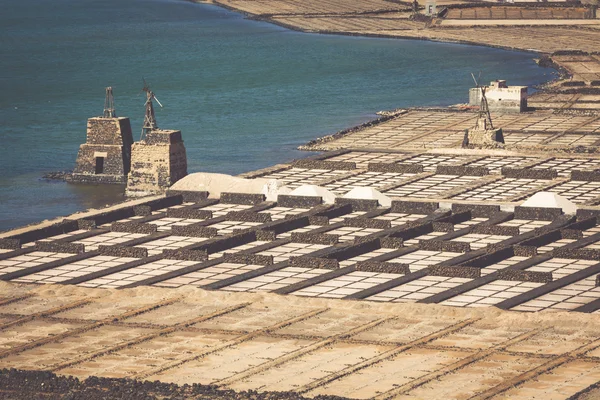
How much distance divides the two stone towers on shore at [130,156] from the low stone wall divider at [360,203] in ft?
62.8

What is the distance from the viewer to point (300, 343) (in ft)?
189

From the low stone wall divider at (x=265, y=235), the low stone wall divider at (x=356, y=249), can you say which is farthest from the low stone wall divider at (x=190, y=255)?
the low stone wall divider at (x=356, y=249)

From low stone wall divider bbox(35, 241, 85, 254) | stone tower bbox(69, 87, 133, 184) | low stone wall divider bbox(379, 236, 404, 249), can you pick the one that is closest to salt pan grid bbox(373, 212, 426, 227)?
low stone wall divider bbox(379, 236, 404, 249)

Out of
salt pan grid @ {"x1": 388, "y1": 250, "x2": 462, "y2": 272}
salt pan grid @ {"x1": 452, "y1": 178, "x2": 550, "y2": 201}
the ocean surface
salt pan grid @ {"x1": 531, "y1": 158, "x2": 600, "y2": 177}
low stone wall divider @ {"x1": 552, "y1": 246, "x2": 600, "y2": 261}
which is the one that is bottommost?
the ocean surface

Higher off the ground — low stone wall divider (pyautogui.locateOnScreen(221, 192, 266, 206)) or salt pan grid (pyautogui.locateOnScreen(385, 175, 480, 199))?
low stone wall divider (pyautogui.locateOnScreen(221, 192, 266, 206))

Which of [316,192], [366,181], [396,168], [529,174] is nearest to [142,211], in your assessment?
[316,192]

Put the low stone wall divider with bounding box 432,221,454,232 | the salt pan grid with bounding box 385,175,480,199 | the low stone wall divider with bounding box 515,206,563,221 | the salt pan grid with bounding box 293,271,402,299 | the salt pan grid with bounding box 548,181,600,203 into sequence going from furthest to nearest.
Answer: the salt pan grid with bounding box 385,175,480,199
the salt pan grid with bounding box 548,181,600,203
the low stone wall divider with bounding box 515,206,563,221
the low stone wall divider with bounding box 432,221,454,232
the salt pan grid with bounding box 293,271,402,299

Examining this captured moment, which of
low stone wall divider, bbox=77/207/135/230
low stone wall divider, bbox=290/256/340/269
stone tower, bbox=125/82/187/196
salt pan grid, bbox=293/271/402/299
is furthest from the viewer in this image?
stone tower, bbox=125/82/187/196

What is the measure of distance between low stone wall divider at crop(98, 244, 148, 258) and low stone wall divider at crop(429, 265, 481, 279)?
13.5 meters

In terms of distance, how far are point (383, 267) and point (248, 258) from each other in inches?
245

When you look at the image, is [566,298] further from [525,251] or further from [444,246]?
[444,246]

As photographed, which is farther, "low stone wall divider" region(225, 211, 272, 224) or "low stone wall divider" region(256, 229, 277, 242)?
"low stone wall divider" region(225, 211, 272, 224)

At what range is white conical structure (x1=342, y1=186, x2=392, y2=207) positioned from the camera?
279 feet

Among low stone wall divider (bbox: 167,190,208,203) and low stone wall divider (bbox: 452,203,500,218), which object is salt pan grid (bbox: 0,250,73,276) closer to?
low stone wall divider (bbox: 167,190,208,203)
